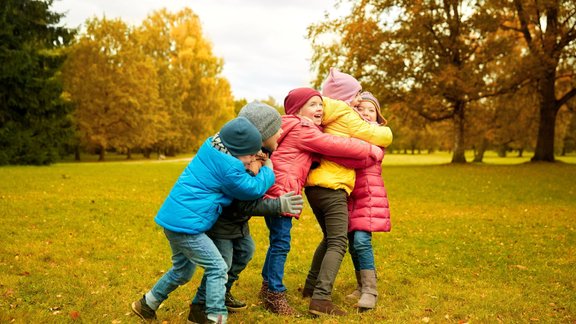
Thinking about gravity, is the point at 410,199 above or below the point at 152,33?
below

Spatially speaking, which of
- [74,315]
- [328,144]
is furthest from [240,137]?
[74,315]

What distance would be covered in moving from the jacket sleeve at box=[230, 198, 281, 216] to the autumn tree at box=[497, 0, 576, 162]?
2457cm

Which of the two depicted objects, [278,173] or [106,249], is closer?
[278,173]

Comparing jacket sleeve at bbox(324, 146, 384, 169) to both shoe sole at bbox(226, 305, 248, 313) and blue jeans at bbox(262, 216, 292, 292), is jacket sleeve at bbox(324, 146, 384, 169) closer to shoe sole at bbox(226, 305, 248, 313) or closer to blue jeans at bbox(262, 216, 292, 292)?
blue jeans at bbox(262, 216, 292, 292)

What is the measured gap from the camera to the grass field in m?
5.11

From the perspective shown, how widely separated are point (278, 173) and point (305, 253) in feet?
10.7

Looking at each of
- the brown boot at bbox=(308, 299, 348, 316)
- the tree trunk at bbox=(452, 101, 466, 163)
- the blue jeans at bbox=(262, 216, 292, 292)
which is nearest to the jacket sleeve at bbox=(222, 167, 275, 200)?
the blue jeans at bbox=(262, 216, 292, 292)

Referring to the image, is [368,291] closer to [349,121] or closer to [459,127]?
[349,121]

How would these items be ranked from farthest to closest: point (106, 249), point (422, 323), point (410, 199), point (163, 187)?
point (163, 187) → point (410, 199) → point (106, 249) → point (422, 323)

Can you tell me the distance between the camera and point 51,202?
1198 cm

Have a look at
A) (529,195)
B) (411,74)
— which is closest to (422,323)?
(529,195)

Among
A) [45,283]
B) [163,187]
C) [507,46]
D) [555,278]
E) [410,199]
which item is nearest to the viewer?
[45,283]

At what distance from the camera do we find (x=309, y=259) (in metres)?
7.52

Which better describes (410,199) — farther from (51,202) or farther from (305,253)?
(51,202)
